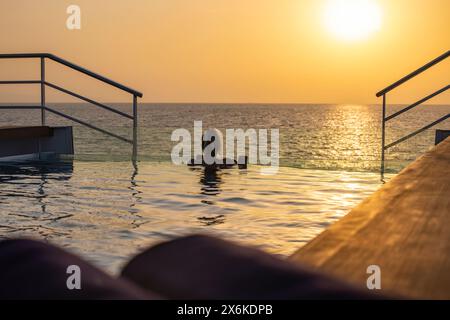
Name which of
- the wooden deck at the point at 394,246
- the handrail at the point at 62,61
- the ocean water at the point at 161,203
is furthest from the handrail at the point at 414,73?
the wooden deck at the point at 394,246

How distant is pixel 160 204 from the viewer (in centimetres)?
414

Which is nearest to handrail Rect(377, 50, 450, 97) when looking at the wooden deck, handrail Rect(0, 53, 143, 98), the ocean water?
the ocean water

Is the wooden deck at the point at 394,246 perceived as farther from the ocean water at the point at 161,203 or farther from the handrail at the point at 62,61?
the handrail at the point at 62,61

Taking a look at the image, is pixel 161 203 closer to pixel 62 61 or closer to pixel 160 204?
pixel 160 204

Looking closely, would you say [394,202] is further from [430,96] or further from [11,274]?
[430,96]

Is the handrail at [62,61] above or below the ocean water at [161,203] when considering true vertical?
above

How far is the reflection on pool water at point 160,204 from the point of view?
3.17 metres

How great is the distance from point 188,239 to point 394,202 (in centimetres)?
65

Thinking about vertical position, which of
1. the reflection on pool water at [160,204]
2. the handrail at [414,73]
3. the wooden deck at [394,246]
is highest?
the handrail at [414,73]

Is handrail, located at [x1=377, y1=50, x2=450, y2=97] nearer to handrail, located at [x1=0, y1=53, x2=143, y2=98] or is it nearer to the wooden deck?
handrail, located at [x1=0, y1=53, x2=143, y2=98]

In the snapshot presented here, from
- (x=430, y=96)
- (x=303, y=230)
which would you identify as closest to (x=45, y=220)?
(x=303, y=230)

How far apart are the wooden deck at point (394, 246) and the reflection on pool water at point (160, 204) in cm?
156

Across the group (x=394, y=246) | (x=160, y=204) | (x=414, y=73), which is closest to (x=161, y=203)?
(x=160, y=204)

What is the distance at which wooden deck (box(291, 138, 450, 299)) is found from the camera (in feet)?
2.29
